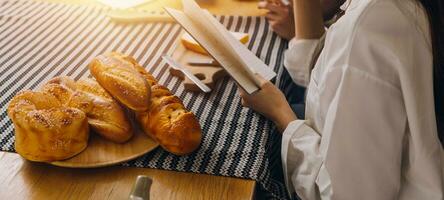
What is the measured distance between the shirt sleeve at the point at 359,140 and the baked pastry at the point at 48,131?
1.25 feet

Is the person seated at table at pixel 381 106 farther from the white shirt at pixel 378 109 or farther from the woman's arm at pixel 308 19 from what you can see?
the woman's arm at pixel 308 19

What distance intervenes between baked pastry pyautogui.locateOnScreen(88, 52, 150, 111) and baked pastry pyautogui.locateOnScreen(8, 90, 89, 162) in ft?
0.24

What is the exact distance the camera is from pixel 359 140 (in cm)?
75

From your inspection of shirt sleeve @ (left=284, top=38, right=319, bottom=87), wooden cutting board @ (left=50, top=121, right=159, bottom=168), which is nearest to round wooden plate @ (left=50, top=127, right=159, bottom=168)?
wooden cutting board @ (left=50, top=121, right=159, bottom=168)

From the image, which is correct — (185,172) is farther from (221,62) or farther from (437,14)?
(437,14)

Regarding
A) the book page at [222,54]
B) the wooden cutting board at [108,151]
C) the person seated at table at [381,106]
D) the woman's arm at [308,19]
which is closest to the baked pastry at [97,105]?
the wooden cutting board at [108,151]

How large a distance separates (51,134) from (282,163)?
395 mm

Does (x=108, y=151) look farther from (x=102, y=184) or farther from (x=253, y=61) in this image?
(x=253, y=61)

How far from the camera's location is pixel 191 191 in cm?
77

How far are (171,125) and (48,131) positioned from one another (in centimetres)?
18

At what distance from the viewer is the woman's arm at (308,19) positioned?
1.07 meters

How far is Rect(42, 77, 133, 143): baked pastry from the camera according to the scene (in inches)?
32.2

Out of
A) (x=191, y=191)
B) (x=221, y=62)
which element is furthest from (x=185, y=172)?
(x=221, y=62)

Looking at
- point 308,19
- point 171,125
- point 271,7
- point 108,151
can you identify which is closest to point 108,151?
point 108,151
